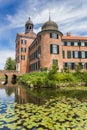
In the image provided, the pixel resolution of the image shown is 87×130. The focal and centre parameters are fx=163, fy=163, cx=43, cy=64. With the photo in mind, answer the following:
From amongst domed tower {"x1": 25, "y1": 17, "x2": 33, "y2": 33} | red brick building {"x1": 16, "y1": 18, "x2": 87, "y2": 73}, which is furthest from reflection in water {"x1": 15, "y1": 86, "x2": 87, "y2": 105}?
domed tower {"x1": 25, "y1": 17, "x2": 33, "y2": 33}

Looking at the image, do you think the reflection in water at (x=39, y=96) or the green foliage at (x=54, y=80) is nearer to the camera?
the reflection in water at (x=39, y=96)

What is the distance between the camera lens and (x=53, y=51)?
3459 centimetres

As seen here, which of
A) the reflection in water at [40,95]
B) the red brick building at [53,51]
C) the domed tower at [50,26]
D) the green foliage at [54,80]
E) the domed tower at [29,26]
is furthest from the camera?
the domed tower at [29,26]

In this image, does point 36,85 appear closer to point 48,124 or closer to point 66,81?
point 66,81

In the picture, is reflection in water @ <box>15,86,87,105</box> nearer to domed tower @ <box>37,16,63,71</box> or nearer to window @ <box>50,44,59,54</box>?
domed tower @ <box>37,16,63,71</box>

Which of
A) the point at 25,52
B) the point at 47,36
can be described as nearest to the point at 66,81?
the point at 47,36

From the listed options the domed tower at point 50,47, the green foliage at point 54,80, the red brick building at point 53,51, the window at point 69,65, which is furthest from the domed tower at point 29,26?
the green foliage at point 54,80

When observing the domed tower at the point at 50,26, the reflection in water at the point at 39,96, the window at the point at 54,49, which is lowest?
the reflection in water at the point at 39,96

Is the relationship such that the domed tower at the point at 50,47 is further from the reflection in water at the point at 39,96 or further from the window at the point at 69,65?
the reflection in water at the point at 39,96

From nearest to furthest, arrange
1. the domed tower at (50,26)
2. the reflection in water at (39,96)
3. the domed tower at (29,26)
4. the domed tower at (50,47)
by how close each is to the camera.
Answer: the reflection in water at (39,96), the domed tower at (50,47), the domed tower at (50,26), the domed tower at (29,26)

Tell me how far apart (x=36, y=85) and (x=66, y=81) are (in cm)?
493

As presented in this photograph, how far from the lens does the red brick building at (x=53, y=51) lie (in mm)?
34375

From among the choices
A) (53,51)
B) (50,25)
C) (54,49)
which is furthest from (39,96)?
(50,25)

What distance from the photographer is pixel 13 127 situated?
21.5 feet
